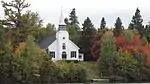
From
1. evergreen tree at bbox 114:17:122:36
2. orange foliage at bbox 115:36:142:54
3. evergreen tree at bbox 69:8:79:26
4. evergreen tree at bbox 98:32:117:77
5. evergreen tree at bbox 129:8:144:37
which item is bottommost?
evergreen tree at bbox 98:32:117:77

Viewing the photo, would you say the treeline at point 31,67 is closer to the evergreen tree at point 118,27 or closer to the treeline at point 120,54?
the treeline at point 120,54

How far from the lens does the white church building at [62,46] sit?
96.6m

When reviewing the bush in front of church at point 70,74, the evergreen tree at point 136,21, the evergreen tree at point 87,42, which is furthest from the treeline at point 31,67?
the evergreen tree at point 136,21

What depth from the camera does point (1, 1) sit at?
9788 centimetres

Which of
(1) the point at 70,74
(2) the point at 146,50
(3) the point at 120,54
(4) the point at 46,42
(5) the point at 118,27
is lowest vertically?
(1) the point at 70,74

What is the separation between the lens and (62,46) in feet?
319

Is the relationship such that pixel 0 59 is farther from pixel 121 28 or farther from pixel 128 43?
pixel 121 28

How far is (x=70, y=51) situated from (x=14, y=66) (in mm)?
28098

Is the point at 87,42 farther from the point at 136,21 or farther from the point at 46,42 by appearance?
the point at 136,21

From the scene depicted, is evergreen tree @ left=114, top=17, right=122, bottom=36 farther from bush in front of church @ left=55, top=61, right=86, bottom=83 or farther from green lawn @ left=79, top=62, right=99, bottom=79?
bush in front of church @ left=55, top=61, right=86, bottom=83

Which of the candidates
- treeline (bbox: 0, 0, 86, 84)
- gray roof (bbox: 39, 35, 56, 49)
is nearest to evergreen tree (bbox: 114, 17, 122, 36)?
gray roof (bbox: 39, 35, 56, 49)

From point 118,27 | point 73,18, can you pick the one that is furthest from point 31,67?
point 73,18

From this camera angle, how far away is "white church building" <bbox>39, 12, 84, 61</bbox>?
96.6 m

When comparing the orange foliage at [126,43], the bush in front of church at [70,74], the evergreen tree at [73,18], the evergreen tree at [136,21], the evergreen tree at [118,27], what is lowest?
A: the bush in front of church at [70,74]
